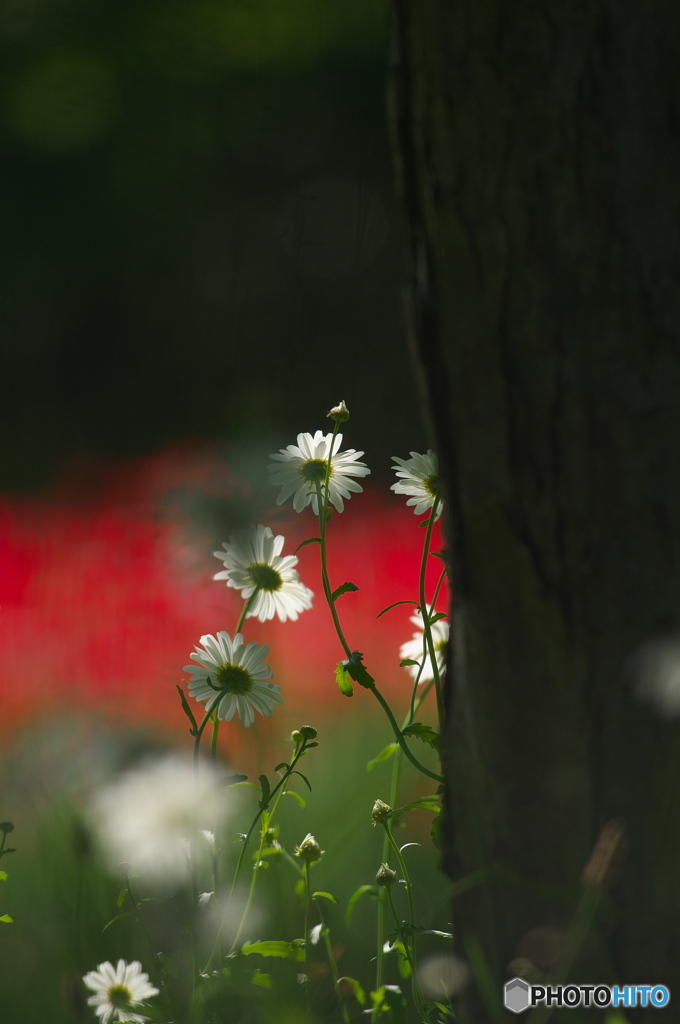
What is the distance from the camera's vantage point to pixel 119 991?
0.46m

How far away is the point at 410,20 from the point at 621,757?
0.32 metres

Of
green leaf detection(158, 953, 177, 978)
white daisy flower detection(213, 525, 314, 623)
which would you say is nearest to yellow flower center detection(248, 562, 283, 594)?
white daisy flower detection(213, 525, 314, 623)

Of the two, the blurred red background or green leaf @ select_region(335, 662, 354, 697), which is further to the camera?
the blurred red background

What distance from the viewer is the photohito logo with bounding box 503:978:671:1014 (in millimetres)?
368

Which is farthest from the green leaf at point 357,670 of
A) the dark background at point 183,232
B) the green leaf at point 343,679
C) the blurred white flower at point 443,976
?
the dark background at point 183,232

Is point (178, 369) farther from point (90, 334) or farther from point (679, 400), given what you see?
point (679, 400)

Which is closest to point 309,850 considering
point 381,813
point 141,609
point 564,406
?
point 381,813

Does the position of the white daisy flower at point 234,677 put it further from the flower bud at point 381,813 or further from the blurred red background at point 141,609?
the blurred red background at point 141,609

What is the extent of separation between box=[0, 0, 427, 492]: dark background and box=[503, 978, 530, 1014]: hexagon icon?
122 cm

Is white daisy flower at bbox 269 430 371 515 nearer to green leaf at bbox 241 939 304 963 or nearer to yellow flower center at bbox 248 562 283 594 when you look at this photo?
yellow flower center at bbox 248 562 283 594

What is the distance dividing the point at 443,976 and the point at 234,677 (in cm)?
20

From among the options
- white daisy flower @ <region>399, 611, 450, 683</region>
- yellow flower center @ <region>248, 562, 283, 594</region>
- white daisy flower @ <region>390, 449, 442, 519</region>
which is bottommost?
white daisy flower @ <region>399, 611, 450, 683</region>

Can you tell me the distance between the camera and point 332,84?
74.9 inches

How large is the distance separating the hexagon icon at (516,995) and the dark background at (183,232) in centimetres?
122
